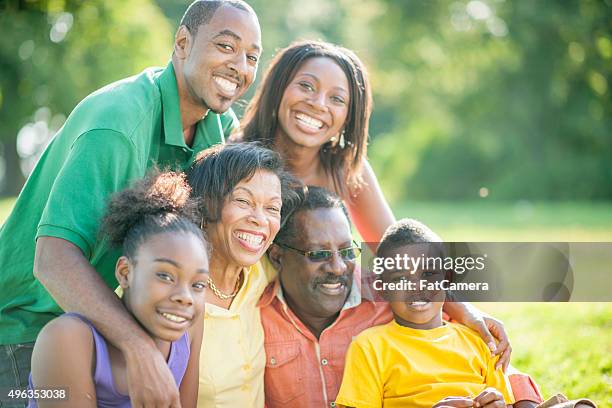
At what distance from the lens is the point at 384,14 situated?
34.5 meters

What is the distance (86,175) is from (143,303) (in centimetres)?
62

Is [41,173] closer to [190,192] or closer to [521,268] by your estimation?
[190,192]

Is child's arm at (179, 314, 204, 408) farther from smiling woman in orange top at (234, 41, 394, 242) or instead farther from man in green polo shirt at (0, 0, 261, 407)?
smiling woman in orange top at (234, 41, 394, 242)

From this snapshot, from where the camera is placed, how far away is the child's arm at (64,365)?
9.29 ft

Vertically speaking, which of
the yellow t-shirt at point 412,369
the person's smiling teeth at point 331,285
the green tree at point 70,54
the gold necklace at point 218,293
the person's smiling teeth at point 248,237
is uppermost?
the green tree at point 70,54

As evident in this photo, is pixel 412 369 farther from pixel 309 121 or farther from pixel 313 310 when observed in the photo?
pixel 309 121

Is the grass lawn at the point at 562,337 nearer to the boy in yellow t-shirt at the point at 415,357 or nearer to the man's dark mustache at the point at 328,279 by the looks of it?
the boy in yellow t-shirt at the point at 415,357

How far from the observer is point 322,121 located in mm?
4547

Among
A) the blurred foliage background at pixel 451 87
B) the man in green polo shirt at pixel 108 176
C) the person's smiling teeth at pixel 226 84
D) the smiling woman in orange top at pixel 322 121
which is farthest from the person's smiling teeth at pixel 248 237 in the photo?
the blurred foliage background at pixel 451 87

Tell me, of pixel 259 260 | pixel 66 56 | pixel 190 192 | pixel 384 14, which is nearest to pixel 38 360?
pixel 190 192


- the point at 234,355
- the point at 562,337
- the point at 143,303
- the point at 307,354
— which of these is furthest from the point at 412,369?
the point at 562,337

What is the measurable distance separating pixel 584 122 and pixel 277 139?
91.5 feet

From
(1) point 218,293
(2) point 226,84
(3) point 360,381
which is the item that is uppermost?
(2) point 226,84

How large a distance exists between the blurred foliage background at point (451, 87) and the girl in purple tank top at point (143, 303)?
1375 centimetres
